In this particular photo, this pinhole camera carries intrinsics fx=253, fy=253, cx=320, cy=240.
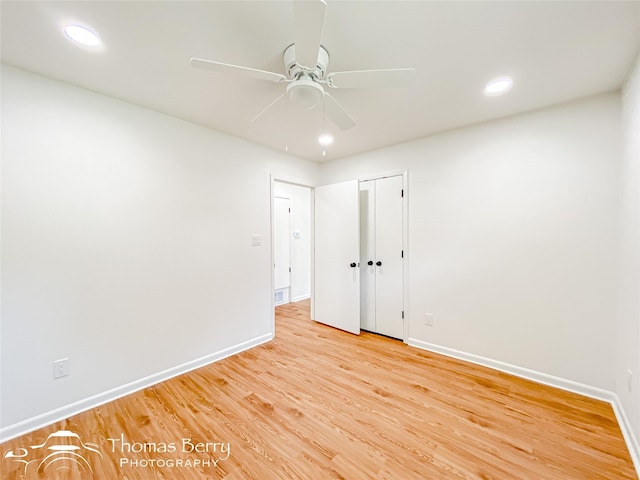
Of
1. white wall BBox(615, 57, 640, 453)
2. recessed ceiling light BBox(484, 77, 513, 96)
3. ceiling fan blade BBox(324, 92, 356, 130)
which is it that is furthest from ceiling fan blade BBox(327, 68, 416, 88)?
white wall BBox(615, 57, 640, 453)

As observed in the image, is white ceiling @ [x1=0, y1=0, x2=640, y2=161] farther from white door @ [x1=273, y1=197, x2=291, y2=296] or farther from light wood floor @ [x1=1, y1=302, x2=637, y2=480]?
white door @ [x1=273, y1=197, x2=291, y2=296]

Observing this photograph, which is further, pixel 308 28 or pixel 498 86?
pixel 498 86

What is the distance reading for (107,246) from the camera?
6.63ft

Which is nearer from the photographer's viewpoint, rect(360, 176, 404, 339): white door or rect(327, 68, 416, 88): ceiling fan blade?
rect(327, 68, 416, 88): ceiling fan blade

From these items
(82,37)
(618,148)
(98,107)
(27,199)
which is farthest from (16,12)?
(618,148)

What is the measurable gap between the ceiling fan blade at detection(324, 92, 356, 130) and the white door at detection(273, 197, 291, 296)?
306 centimetres

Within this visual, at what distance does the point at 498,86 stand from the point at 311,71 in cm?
147

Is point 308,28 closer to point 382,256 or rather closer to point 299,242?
point 382,256

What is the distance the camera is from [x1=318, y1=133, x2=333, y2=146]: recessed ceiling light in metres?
2.85

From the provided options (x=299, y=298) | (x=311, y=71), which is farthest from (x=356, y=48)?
(x=299, y=298)

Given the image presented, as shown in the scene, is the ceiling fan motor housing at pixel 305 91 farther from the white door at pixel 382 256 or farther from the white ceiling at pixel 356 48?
the white door at pixel 382 256

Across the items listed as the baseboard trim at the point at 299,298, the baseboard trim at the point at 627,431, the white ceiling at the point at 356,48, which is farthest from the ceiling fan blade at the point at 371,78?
the baseboard trim at the point at 299,298

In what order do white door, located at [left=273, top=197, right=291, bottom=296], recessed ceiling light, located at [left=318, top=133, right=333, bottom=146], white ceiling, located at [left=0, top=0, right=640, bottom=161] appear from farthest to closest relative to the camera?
white door, located at [left=273, top=197, right=291, bottom=296] < recessed ceiling light, located at [left=318, top=133, right=333, bottom=146] < white ceiling, located at [left=0, top=0, right=640, bottom=161]

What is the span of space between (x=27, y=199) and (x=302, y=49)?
80.9 inches
